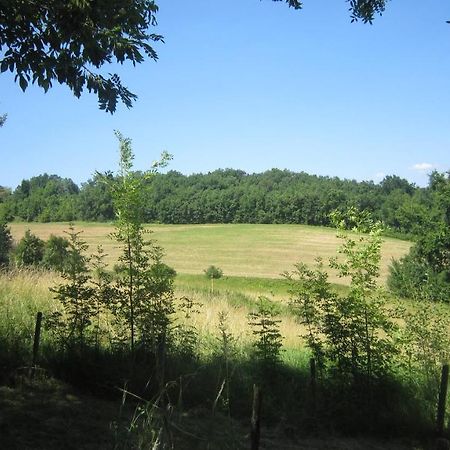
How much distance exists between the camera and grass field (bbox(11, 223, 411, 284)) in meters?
54.2

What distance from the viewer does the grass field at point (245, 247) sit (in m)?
54.2

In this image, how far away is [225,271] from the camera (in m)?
52.2

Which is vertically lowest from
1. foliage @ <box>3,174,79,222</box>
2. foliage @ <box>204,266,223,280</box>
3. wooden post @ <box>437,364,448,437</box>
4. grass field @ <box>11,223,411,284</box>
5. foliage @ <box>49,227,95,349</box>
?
foliage @ <box>204,266,223,280</box>

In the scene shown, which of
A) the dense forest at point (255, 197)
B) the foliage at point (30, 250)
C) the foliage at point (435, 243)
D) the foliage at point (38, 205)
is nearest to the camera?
the foliage at point (30, 250)

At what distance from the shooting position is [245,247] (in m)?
69.2

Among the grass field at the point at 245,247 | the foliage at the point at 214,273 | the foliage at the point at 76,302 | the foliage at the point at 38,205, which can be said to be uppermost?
the foliage at the point at 38,205

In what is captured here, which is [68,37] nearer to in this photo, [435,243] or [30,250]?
[30,250]

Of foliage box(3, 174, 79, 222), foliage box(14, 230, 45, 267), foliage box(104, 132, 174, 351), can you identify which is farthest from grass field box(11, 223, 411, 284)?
foliage box(104, 132, 174, 351)

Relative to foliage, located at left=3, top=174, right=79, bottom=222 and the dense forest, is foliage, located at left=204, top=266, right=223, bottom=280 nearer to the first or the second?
foliage, located at left=3, top=174, right=79, bottom=222

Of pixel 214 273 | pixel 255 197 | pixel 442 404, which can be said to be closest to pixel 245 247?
pixel 214 273

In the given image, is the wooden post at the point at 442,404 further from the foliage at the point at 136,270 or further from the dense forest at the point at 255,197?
the dense forest at the point at 255,197

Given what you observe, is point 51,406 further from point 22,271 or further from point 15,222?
point 15,222

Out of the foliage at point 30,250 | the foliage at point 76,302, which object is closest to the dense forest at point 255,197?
the foliage at point 30,250

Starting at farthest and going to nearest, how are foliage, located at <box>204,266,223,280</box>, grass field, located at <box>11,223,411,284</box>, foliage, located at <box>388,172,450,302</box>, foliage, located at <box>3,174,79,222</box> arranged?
foliage, located at <box>3,174,79,222</box> < grass field, located at <box>11,223,411,284</box> < foliage, located at <box>204,266,223,280</box> < foliage, located at <box>388,172,450,302</box>
